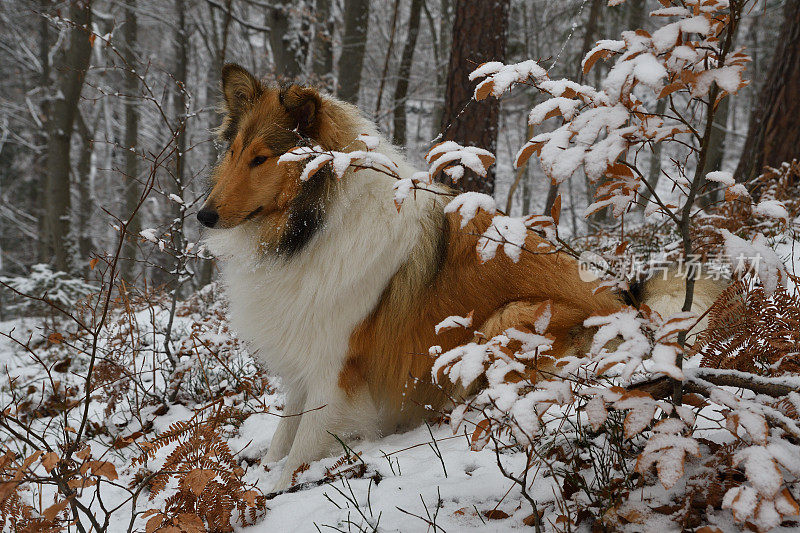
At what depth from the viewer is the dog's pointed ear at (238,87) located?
3.09 meters

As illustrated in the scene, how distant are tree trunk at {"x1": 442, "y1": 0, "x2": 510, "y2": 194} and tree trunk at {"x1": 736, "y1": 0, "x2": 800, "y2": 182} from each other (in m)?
3.39

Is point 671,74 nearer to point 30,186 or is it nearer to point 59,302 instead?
point 59,302

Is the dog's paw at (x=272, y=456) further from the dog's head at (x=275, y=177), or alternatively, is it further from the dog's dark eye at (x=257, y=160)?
the dog's dark eye at (x=257, y=160)

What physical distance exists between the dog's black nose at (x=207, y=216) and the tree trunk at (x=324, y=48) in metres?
6.62

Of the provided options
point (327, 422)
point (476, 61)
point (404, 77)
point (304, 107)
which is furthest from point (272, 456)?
point (404, 77)

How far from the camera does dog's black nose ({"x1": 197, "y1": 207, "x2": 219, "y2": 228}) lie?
8.95ft

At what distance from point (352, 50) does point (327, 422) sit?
7.78 metres

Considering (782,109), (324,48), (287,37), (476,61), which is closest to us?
(476,61)

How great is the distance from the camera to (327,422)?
114 inches

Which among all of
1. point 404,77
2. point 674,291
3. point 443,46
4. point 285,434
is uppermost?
point 443,46

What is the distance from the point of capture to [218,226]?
9.13 feet

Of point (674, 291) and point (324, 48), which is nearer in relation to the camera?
point (674, 291)

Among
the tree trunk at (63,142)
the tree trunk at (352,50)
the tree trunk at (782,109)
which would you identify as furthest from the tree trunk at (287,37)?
the tree trunk at (782,109)

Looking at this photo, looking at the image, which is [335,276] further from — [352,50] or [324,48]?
[324,48]
